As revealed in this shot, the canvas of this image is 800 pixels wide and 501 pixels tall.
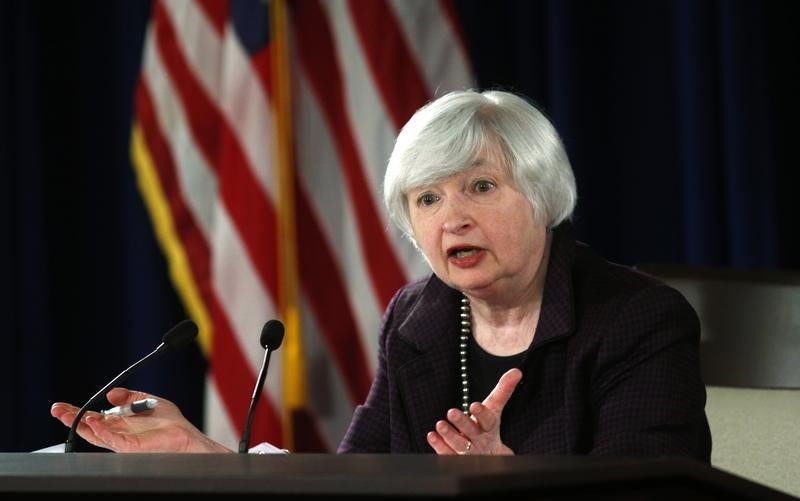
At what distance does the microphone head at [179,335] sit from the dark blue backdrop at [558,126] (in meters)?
1.91

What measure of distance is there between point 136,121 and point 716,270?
6.58ft

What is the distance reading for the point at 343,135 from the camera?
140 inches

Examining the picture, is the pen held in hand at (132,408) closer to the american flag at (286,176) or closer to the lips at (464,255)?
the lips at (464,255)

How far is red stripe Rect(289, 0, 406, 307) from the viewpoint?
342 centimetres

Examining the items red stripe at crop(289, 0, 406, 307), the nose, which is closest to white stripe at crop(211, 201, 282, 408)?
red stripe at crop(289, 0, 406, 307)

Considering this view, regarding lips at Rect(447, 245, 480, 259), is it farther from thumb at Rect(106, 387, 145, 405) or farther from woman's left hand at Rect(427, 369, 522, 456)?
thumb at Rect(106, 387, 145, 405)

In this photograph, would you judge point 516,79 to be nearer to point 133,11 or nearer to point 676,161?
point 676,161

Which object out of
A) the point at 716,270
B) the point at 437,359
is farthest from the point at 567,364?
the point at 716,270

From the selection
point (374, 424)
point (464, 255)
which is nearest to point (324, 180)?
point (374, 424)

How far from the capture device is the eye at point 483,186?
6.66 feet

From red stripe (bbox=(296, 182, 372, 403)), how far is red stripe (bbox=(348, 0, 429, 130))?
1.43 feet

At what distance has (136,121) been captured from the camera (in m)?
3.70

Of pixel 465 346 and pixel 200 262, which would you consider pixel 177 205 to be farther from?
pixel 465 346

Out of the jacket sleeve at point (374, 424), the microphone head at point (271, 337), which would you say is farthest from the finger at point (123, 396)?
the jacket sleeve at point (374, 424)
